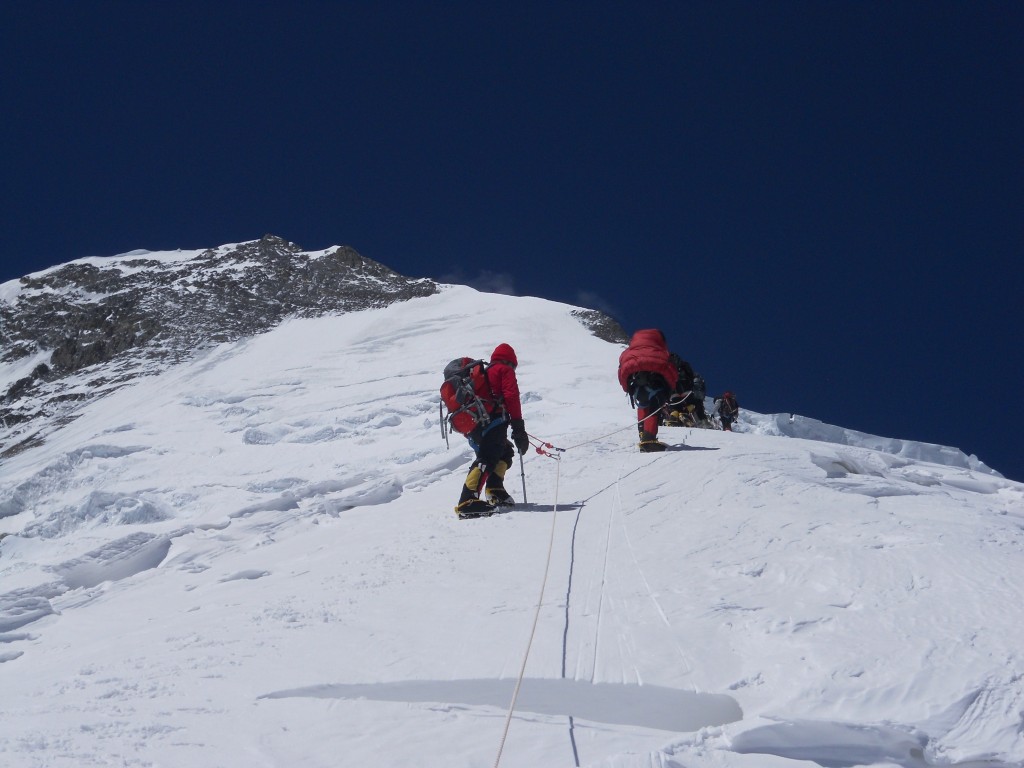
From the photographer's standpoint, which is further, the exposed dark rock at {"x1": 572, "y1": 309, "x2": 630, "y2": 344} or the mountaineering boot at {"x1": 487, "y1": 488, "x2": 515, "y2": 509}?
the exposed dark rock at {"x1": 572, "y1": 309, "x2": 630, "y2": 344}

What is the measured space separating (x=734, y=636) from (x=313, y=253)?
46987 mm

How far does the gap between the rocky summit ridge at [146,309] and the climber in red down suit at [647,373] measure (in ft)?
59.2

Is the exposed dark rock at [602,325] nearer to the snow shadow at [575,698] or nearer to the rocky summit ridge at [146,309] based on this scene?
the rocky summit ridge at [146,309]

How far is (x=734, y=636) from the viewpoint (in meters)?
4.03

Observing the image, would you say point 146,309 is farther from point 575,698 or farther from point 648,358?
point 575,698

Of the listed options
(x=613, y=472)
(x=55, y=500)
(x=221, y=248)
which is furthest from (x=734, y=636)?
(x=221, y=248)

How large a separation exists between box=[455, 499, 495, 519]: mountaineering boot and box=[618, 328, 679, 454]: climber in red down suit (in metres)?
3.07

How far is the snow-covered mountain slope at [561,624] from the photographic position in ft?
10.4

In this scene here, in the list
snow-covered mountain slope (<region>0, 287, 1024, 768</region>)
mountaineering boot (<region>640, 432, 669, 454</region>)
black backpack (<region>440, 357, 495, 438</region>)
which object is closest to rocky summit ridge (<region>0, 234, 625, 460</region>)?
mountaineering boot (<region>640, 432, 669, 454</region>)

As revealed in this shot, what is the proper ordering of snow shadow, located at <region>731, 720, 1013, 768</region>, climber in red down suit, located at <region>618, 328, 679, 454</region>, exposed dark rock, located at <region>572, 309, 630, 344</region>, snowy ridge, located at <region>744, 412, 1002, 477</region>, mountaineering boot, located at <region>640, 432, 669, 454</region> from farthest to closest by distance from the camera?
exposed dark rock, located at <region>572, 309, 630, 344</region> < snowy ridge, located at <region>744, 412, 1002, 477</region> < climber in red down suit, located at <region>618, 328, 679, 454</region> < mountaineering boot, located at <region>640, 432, 669, 454</region> < snow shadow, located at <region>731, 720, 1013, 768</region>

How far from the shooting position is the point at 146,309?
39156mm

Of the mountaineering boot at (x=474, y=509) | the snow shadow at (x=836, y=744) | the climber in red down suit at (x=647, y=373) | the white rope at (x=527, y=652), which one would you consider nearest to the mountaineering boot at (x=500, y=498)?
the mountaineering boot at (x=474, y=509)

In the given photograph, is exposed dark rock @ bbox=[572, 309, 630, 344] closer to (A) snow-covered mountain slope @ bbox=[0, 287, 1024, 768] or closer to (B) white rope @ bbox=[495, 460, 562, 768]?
(A) snow-covered mountain slope @ bbox=[0, 287, 1024, 768]

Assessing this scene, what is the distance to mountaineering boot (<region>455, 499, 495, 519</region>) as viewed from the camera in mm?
7676
